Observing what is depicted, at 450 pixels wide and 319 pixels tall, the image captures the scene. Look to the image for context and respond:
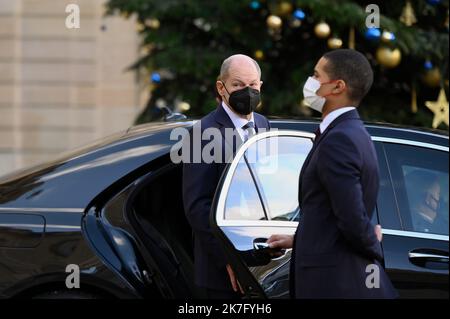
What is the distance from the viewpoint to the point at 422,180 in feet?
12.6

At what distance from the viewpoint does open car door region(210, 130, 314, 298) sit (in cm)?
334

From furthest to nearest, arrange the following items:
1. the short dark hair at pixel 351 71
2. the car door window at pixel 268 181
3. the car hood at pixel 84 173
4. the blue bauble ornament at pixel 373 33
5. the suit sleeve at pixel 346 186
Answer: the blue bauble ornament at pixel 373 33, the car hood at pixel 84 173, the car door window at pixel 268 181, the short dark hair at pixel 351 71, the suit sleeve at pixel 346 186

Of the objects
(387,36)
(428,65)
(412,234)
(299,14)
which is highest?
(299,14)

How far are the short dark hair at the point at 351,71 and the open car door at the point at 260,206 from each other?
572 mm

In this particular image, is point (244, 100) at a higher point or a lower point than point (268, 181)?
higher

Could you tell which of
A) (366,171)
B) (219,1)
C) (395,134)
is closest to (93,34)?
(219,1)

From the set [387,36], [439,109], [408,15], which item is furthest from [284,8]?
[439,109]

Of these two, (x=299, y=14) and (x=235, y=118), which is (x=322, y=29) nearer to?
(x=299, y=14)

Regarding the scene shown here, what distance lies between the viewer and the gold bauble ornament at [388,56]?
22.4 feet

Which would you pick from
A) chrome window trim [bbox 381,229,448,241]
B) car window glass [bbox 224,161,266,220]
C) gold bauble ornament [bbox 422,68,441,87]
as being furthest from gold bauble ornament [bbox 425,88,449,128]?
car window glass [bbox 224,161,266,220]

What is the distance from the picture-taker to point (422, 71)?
7254 mm

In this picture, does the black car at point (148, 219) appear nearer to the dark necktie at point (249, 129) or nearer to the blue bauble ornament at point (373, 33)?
the dark necktie at point (249, 129)

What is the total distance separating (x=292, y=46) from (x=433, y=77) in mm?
1308

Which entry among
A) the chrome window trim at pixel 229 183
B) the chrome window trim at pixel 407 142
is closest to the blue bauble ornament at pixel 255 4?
the chrome window trim at pixel 407 142
